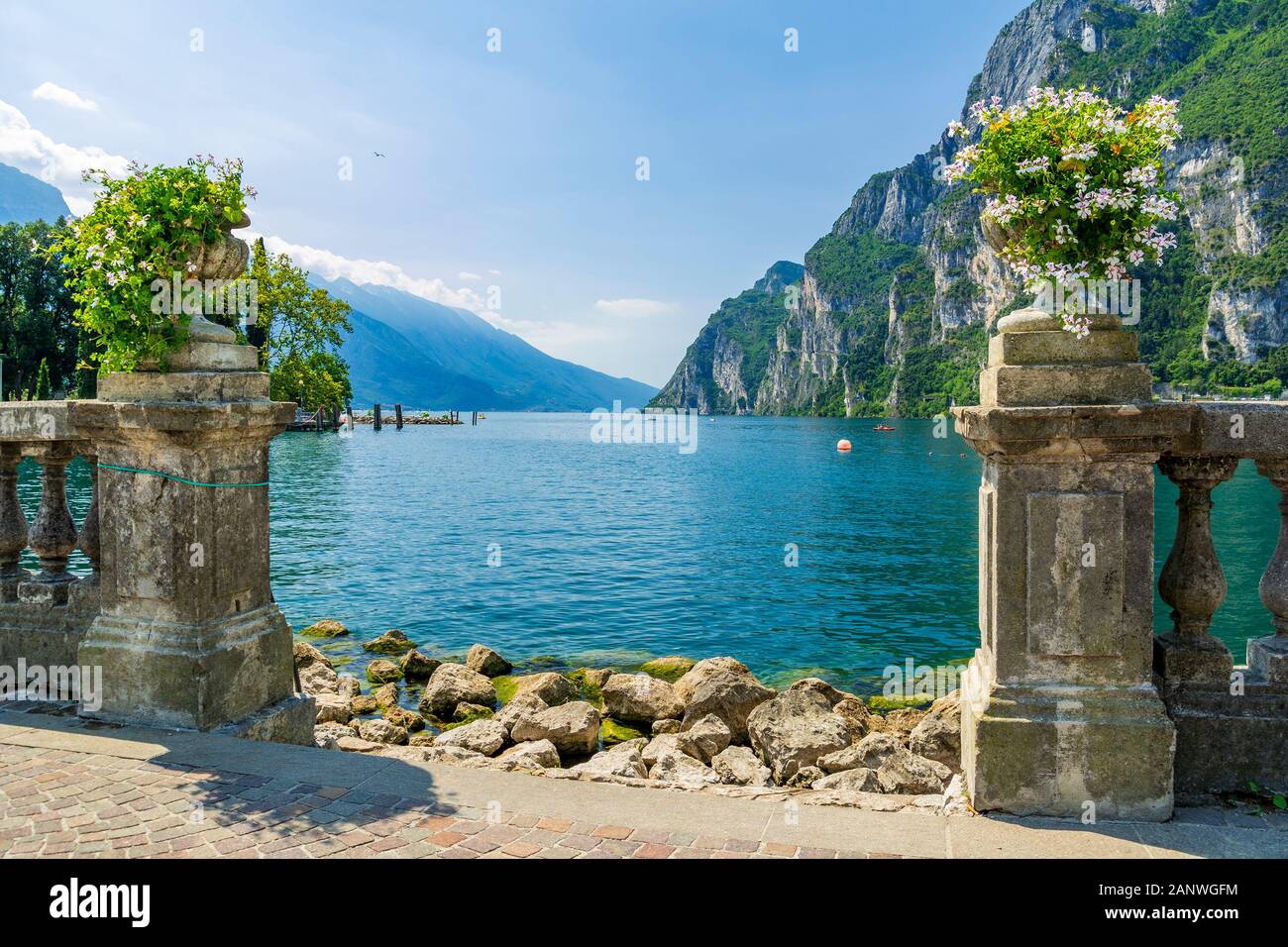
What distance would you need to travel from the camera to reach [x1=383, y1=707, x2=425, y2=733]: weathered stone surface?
1094cm

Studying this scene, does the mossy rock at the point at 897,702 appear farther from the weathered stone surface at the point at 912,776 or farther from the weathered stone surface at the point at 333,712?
the weathered stone surface at the point at 333,712

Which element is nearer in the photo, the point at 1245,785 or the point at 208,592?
the point at 1245,785

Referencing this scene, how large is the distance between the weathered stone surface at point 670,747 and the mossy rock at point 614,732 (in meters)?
1.26

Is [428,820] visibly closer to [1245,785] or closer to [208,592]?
[208,592]

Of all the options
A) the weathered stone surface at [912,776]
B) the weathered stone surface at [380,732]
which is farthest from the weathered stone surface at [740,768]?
the weathered stone surface at [380,732]

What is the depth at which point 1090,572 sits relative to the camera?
441 centimetres

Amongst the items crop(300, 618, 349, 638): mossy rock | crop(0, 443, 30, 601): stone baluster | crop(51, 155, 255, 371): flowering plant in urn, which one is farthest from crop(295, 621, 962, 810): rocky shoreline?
crop(300, 618, 349, 638): mossy rock

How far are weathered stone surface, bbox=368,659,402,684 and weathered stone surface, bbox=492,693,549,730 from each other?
4.29 metres

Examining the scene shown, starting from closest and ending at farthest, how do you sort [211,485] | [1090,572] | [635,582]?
[1090,572] < [211,485] < [635,582]

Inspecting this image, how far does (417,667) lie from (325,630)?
427 cm

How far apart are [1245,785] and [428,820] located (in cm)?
412

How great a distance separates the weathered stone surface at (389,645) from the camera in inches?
627
